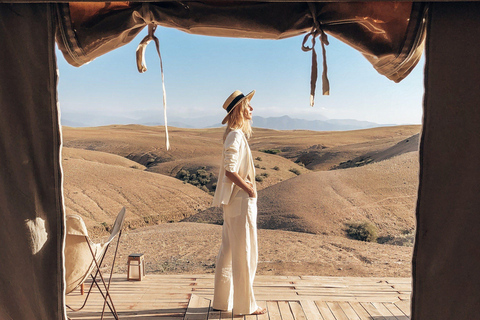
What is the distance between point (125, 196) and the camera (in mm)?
18922

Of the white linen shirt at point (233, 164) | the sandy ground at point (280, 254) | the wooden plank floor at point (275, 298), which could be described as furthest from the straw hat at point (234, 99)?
the sandy ground at point (280, 254)

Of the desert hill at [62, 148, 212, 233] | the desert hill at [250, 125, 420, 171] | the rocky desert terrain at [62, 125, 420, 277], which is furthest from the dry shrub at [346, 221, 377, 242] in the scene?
the desert hill at [250, 125, 420, 171]

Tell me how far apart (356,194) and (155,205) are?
26.2 ft

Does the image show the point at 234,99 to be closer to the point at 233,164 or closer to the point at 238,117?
the point at 238,117

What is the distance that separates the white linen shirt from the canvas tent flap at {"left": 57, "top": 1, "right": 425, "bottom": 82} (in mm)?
864

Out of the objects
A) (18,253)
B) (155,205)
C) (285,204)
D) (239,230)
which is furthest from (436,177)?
(155,205)

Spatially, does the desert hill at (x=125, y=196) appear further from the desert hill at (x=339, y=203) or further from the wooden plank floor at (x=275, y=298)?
the wooden plank floor at (x=275, y=298)

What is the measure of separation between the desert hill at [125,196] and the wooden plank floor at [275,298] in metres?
10.3

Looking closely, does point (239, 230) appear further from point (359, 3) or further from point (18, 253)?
point (359, 3)

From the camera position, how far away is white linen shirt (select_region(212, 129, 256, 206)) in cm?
349

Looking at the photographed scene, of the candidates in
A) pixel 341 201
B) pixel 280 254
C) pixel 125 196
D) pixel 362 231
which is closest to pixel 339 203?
pixel 341 201

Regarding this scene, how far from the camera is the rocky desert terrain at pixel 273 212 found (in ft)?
26.9

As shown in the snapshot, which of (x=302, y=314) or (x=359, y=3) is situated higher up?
(x=359, y=3)

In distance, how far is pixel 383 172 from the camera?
17297 millimetres
